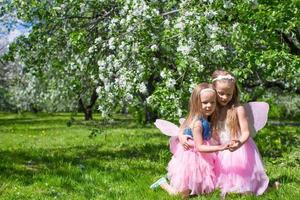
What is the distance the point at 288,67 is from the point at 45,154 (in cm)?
620

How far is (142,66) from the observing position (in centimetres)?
1029

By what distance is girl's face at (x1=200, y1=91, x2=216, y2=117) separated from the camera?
6867 millimetres

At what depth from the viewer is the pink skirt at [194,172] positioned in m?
6.86

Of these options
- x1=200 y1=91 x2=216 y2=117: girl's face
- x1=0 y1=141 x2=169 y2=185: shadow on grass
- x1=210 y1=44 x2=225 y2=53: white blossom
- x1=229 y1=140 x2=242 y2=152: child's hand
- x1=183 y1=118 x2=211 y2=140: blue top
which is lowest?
x1=0 y1=141 x2=169 y2=185: shadow on grass

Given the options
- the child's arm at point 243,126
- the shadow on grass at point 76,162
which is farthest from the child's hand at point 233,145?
the shadow on grass at point 76,162

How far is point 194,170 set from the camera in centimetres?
687

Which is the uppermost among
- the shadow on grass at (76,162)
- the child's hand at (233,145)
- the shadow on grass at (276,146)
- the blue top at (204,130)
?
the blue top at (204,130)

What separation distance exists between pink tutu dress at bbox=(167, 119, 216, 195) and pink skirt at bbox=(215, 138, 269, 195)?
0.50ft

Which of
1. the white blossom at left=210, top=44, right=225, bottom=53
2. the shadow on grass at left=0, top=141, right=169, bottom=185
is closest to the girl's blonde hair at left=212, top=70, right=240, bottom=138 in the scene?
the white blossom at left=210, top=44, right=225, bottom=53

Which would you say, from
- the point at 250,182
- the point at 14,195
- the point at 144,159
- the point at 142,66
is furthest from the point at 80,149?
the point at 250,182

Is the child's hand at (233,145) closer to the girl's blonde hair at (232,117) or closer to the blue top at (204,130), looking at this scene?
the girl's blonde hair at (232,117)

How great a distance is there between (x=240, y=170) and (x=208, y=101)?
3.26 ft

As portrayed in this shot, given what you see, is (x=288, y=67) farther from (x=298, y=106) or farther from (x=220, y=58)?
(x=298, y=106)

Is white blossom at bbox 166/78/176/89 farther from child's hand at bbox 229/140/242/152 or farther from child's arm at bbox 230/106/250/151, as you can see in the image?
child's hand at bbox 229/140/242/152
